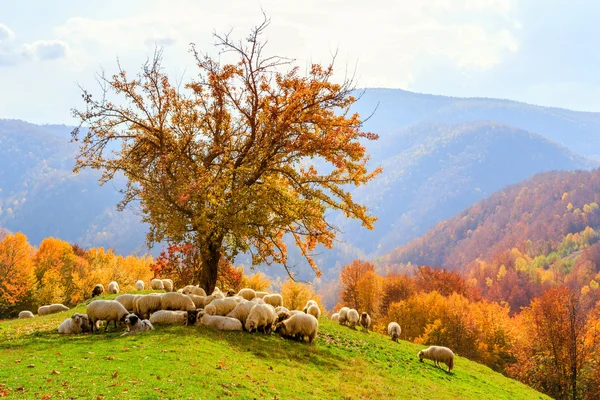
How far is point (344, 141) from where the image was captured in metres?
26.3

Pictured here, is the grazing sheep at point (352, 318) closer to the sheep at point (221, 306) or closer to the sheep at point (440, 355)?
the sheep at point (440, 355)

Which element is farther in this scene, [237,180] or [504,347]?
[504,347]

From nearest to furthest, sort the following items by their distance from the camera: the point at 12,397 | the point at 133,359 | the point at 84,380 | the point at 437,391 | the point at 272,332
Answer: the point at 12,397, the point at 84,380, the point at 133,359, the point at 437,391, the point at 272,332

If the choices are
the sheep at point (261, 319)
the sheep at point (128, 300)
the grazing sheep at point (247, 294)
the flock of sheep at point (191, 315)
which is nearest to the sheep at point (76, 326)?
the flock of sheep at point (191, 315)

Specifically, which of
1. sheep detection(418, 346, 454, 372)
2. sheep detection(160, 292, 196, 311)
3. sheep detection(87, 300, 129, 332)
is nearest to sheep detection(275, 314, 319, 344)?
sheep detection(160, 292, 196, 311)

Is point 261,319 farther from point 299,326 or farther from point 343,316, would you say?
point 343,316

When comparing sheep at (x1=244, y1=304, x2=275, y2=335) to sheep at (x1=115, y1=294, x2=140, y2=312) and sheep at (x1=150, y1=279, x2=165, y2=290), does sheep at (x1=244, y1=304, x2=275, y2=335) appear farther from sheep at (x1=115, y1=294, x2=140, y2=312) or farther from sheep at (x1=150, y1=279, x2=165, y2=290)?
sheep at (x1=150, y1=279, x2=165, y2=290)

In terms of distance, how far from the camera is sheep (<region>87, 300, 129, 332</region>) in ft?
72.6

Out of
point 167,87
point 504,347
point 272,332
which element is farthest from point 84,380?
point 504,347

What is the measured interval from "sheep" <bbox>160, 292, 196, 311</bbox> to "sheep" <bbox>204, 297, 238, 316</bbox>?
109 cm

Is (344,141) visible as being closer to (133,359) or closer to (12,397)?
(133,359)

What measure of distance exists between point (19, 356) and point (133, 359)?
4.53 meters

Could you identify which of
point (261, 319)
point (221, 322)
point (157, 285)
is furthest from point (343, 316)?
point (157, 285)

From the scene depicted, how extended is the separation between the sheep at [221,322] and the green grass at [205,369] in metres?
0.65
